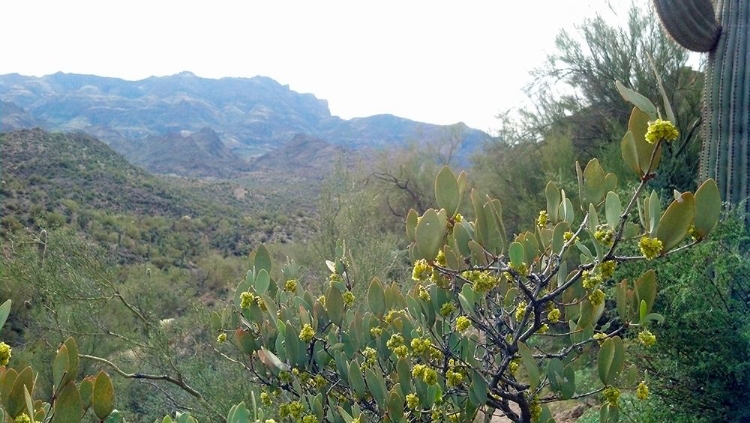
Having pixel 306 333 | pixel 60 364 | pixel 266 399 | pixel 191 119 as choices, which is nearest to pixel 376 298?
pixel 306 333

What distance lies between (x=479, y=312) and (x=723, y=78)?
5.04 metres

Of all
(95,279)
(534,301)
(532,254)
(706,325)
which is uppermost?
(532,254)

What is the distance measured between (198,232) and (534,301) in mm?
25767

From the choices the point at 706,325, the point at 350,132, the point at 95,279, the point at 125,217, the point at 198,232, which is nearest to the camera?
the point at 706,325

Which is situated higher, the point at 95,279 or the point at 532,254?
the point at 532,254

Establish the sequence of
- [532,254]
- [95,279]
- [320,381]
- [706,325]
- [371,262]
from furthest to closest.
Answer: [371,262] → [95,279] → [706,325] → [320,381] → [532,254]

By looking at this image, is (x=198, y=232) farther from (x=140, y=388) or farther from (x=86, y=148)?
(x=140, y=388)

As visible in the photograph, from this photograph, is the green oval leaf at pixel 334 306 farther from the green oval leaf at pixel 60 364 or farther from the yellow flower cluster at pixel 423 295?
the green oval leaf at pixel 60 364

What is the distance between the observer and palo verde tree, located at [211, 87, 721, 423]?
4.69 feet

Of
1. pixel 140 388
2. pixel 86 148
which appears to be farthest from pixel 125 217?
pixel 140 388

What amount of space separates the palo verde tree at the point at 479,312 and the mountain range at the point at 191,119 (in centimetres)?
6822

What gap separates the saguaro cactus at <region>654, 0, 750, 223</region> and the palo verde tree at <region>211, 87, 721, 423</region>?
167 inches

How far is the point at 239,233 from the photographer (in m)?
26.5

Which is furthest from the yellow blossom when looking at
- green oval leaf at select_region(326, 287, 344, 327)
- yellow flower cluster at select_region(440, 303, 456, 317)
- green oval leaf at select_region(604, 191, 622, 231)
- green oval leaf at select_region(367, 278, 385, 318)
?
green oval leaf at select_region(326, 287, 344, 327)
